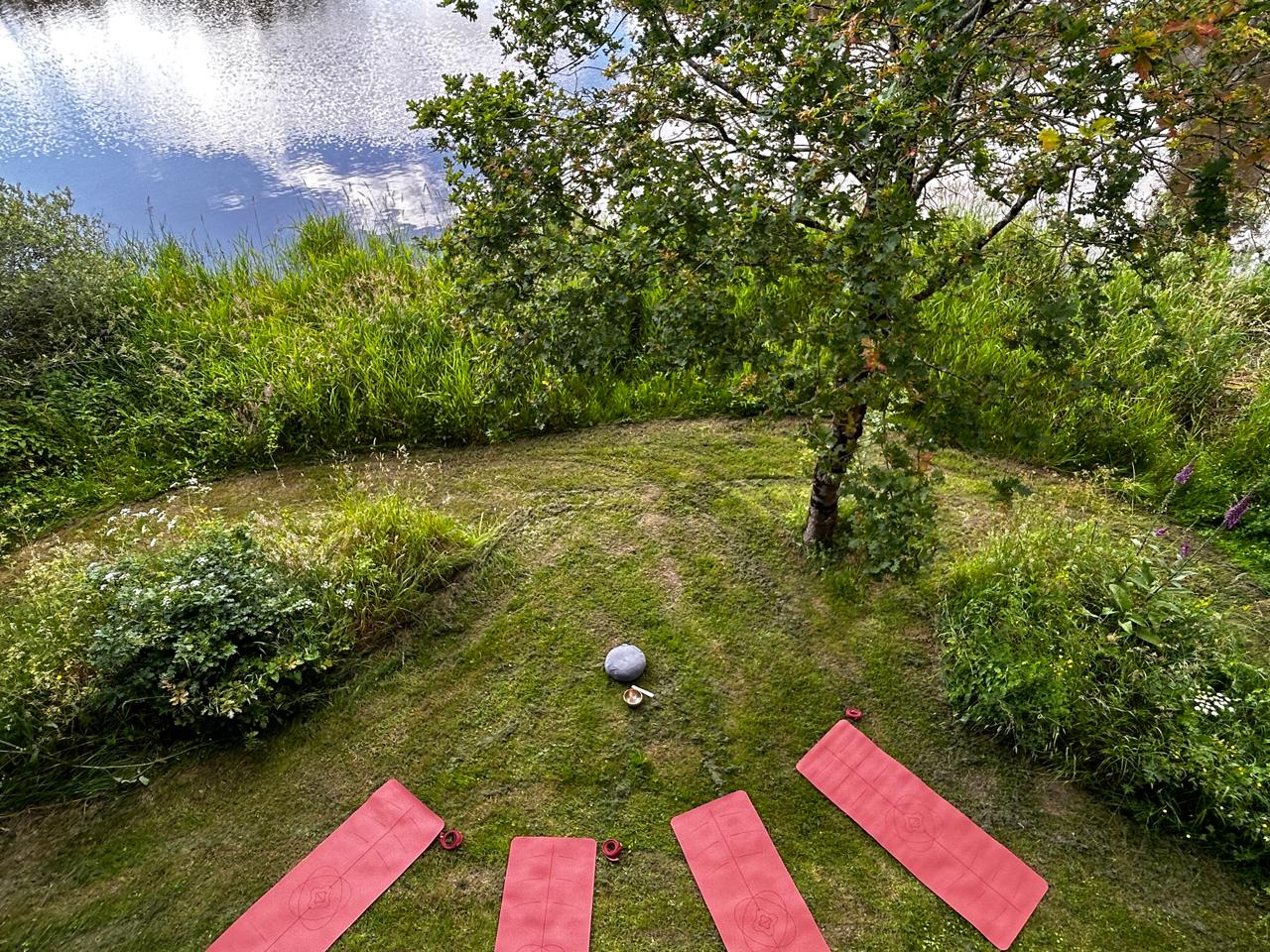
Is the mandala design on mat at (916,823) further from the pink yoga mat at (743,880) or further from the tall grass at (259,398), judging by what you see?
the tall grass at (259,398)

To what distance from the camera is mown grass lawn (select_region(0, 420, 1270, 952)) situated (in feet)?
6.35

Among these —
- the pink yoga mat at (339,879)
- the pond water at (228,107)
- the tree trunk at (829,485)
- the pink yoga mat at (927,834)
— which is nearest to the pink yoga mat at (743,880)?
the pink yoga mat at (927,834)

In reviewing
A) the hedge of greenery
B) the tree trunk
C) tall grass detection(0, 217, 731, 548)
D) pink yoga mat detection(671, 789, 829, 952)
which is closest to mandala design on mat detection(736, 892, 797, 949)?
pink yoga mat detection(671, 789, 829, 952)

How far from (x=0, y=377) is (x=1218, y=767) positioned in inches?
211

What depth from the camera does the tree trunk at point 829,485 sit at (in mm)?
2461

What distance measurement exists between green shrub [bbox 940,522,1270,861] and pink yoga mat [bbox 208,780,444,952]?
1.85 metres

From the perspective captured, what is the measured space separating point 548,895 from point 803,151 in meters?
2.15

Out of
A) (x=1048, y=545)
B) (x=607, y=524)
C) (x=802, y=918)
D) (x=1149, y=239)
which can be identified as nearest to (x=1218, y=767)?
(x=1048, y=545)

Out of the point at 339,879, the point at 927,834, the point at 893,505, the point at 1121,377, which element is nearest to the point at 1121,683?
the point at 927,834

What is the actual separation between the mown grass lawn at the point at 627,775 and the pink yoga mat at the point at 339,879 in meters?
0.05

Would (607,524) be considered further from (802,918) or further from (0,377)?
(0,377)

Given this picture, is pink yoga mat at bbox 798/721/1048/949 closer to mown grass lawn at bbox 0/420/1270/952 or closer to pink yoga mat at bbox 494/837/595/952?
mown grass lawn at bbox 0/420/1270/952

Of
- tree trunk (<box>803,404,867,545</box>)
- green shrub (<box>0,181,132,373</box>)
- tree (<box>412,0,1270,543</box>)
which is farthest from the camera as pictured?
green shrub (<box>0,181,132,373</box>)

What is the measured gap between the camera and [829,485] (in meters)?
2.72
